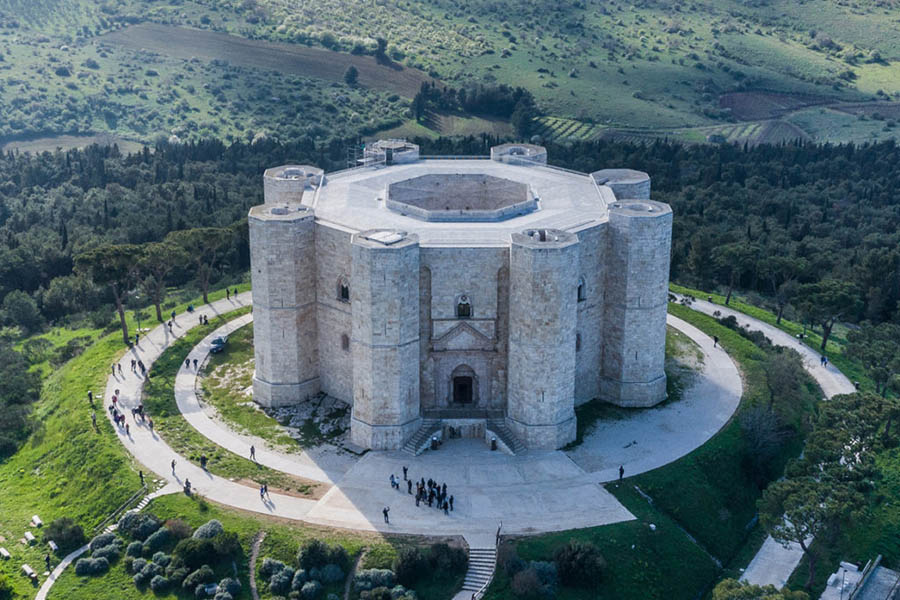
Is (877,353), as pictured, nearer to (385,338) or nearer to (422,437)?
(422,437)

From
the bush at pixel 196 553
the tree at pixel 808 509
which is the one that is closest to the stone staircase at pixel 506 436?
the tree at pixel 808 509

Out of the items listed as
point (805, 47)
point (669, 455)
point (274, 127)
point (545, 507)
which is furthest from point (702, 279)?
point (805, 47)

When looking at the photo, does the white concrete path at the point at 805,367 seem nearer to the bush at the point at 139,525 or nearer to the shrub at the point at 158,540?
the shrub at the point at 158,540

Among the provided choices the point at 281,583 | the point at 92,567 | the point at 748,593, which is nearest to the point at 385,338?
the point at 281,583

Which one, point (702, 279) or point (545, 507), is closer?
point (545, 507)

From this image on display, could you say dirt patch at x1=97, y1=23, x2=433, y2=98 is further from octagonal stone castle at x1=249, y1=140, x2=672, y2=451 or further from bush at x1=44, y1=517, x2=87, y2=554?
bush at x1=44, y1=517, x2=87, y2=554

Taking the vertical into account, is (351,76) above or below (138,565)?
above

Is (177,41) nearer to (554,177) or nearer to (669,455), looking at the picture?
(554,177)
